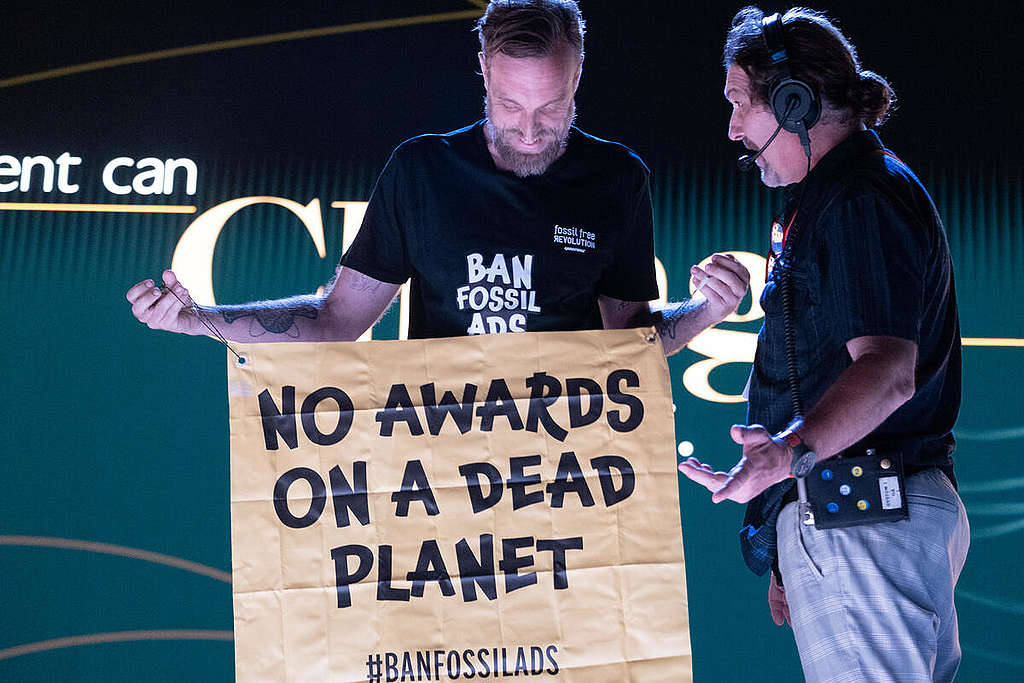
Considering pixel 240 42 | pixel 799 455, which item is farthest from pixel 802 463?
pixel 240 42

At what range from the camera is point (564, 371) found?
1.81 metres

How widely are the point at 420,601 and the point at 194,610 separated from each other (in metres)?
1.89

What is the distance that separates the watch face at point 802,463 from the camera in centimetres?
142

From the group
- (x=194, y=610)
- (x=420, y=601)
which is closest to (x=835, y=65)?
(x=420, y=601)

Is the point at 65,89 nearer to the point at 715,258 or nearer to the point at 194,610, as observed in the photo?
the point at 194,610

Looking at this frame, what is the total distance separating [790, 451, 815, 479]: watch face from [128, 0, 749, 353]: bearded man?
55cm

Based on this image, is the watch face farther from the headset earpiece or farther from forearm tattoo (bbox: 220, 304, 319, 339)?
forearm tattoo (bbox: 220, 304, 319, 339)

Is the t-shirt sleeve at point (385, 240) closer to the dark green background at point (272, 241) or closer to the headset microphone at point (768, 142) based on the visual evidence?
the headset microphone at point (768, 142)

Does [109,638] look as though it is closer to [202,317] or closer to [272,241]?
[272,241]

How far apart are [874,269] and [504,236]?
805mm

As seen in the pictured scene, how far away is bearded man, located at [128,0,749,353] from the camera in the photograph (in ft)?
6.61

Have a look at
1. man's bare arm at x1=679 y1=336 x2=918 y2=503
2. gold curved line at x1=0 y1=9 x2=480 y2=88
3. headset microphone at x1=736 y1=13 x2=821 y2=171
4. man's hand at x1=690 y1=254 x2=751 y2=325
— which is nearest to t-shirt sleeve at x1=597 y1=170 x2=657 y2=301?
man's hand at x1=690 y1=254 x2=751 y2=325

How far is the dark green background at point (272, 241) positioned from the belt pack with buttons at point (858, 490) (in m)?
1.78

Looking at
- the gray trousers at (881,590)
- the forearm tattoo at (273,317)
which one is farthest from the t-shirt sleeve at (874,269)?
the forearm tattoo at (273,317)
